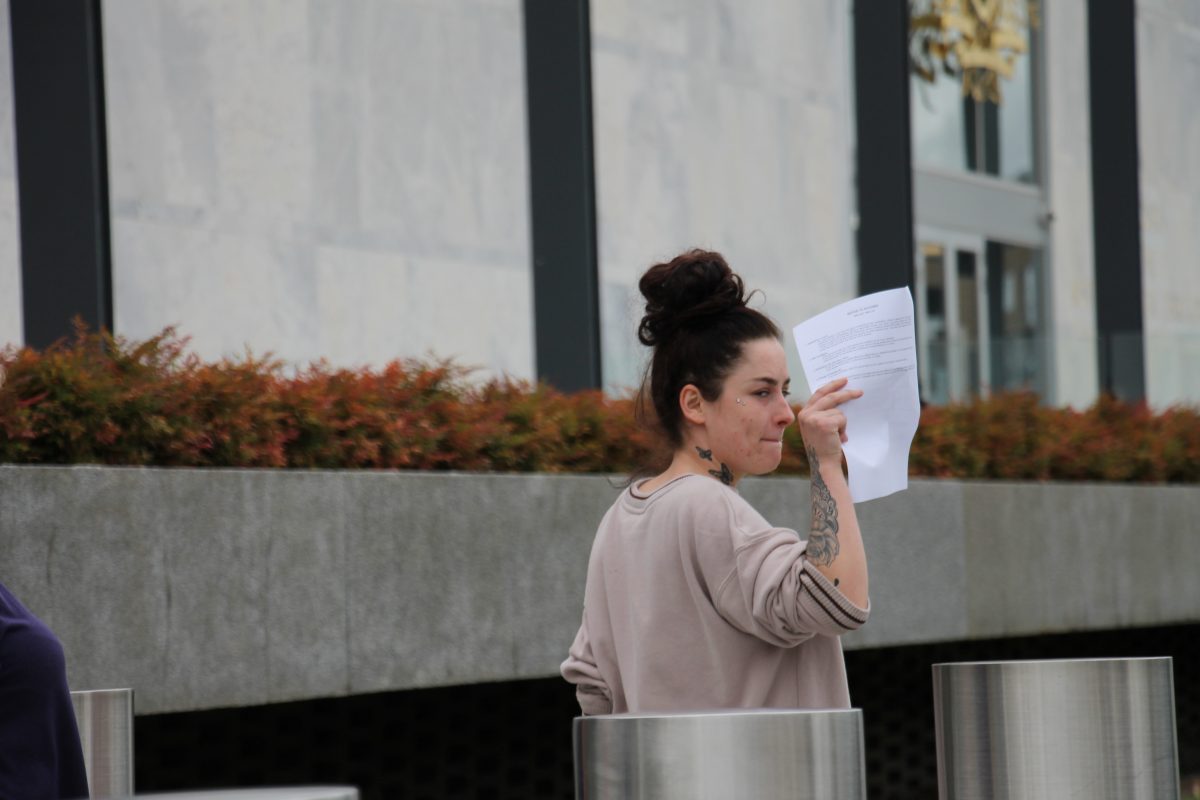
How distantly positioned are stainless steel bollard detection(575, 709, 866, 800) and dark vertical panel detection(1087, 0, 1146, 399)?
10857mm

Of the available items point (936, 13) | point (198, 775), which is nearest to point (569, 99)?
point (198, 775)

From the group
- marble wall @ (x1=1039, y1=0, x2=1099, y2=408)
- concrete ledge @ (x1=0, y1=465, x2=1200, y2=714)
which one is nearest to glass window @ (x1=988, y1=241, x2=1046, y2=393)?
marble wall @ (x1=1039, y1=0, x2=1099, y2=408)

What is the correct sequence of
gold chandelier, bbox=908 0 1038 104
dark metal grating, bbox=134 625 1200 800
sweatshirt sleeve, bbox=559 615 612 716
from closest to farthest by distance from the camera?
sweatshirt sleeve, bbox=559 615 612 716, dark metal grating, bbox=134 625 1200 800, gold chandelier, bbox=908 0 1038 104

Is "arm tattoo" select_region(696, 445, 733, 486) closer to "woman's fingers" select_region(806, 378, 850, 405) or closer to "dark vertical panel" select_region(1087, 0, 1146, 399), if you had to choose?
"woman's fingers" select_region(806, 378, 850, 405)

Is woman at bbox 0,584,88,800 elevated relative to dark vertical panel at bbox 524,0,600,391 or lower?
lower

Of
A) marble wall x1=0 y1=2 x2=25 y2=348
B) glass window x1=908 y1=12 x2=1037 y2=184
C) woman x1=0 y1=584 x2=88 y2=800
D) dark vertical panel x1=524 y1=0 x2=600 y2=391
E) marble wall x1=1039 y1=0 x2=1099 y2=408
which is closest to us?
woman x1=0 y1=584 x2=88 y2=800

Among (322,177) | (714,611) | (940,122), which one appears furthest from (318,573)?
(940,122)

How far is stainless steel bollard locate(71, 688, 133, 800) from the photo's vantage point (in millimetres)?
3816

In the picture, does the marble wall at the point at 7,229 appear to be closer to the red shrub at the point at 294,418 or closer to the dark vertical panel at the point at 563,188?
the dark vertical panel at the point at 563,188

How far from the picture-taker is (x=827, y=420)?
10.5 ft

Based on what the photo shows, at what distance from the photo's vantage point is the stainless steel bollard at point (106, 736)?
12.5 feet

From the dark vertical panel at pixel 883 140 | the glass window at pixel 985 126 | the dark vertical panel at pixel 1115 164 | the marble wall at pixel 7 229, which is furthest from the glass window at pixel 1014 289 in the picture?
the marble wall at pixel 7 229

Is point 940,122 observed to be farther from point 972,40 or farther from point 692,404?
point 692,404

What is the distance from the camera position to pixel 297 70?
13.4 metres
